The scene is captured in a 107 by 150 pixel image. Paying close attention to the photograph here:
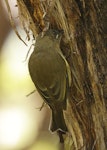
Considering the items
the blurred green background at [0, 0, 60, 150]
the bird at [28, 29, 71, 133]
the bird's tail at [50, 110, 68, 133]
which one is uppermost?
the bird at [28, 29, 71, 133]

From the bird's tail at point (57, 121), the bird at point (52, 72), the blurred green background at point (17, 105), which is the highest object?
the bird at point (52, 72)

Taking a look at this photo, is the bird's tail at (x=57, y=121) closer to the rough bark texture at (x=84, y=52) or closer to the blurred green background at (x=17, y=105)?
the rough bark texture at (x=84, y=52)

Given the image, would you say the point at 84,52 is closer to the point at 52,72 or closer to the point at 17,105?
the point at 52,72

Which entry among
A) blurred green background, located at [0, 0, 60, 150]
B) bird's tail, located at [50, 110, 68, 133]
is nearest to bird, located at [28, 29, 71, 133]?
bird's tail, located at [50, 110, 68, 133]

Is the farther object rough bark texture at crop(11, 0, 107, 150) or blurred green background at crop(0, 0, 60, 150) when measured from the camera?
blurred green background at crop(0, 0, 60, 150)

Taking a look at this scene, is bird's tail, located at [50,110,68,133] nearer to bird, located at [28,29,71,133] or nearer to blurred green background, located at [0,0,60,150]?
bird, located at [28,29,71,133]

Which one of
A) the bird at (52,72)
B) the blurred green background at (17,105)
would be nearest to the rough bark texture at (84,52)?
the bird at (52,72)
